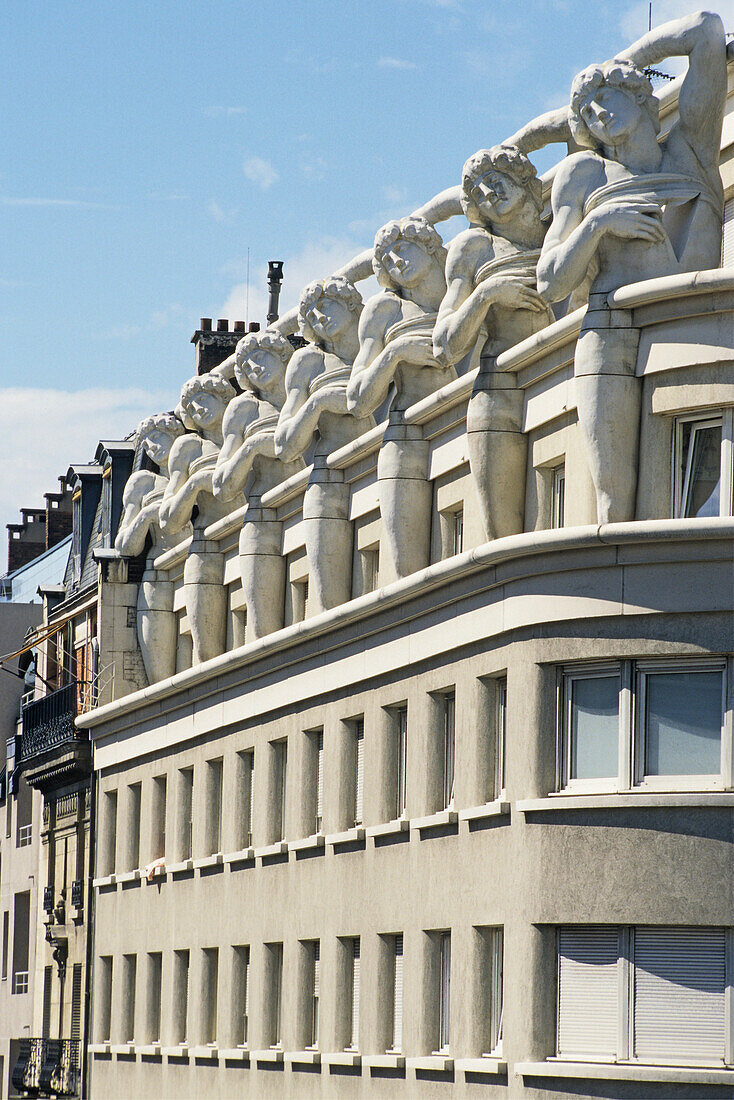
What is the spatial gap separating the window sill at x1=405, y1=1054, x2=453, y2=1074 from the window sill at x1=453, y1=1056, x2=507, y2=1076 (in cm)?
37

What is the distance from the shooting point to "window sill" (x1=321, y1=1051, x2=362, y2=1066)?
135 feet

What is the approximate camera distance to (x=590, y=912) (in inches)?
1284

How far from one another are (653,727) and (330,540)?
15.2 metres

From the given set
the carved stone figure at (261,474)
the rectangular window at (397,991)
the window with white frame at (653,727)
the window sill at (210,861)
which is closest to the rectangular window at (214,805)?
the window sill at (210,861)

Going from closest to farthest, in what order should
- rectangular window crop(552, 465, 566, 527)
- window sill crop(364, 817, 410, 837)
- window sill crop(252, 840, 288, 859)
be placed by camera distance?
rectangular window crop(552, 465, 566, 527)
window sill crop(364, 817, 410, 837)
window sill crop(252, 840, 288, 859)

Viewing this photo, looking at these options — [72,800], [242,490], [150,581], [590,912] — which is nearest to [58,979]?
[72,800]

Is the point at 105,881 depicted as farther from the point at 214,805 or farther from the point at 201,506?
the point at 201,506

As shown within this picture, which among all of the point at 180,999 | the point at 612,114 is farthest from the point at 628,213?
the point at 180,999

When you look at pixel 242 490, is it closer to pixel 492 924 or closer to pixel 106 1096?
pixel 106 1096

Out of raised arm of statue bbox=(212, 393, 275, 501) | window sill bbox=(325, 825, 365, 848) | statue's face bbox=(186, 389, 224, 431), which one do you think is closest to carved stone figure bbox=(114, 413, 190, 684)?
statue's face bbox=(186, 389, 224, 431)

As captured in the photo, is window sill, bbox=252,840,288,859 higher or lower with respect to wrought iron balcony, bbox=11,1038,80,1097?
higher

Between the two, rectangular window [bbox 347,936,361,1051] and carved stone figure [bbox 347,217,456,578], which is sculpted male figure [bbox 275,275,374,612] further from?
rectangular window [bbox 347,936,361,1051]

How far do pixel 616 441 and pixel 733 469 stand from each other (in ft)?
5.86

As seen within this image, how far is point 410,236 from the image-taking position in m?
42.6
